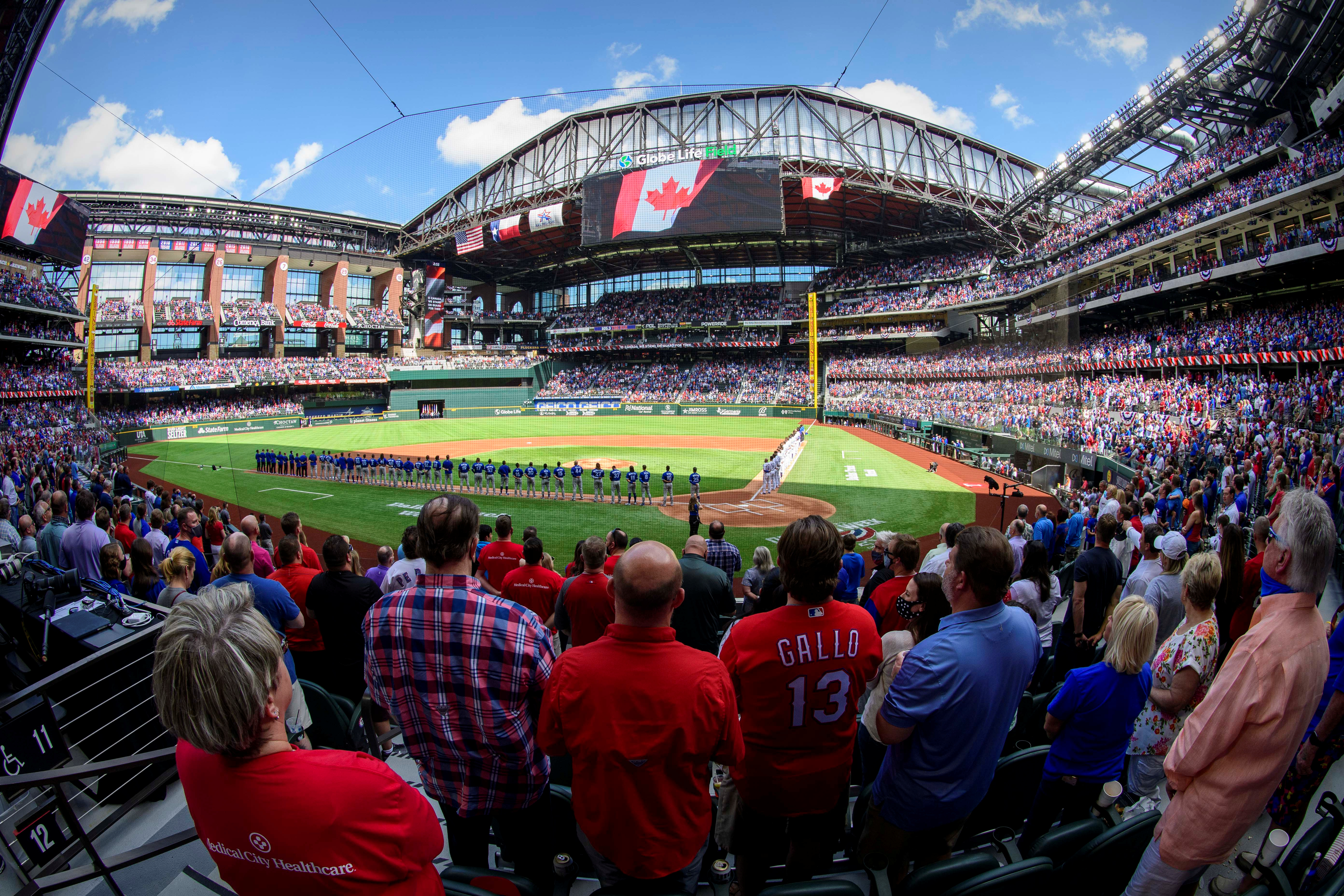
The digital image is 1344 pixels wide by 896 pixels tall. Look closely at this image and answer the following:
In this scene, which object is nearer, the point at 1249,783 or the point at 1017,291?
the point at 1249,783

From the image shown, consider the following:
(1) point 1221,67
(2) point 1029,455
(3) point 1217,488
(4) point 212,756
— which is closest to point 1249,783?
(4) point 212,756

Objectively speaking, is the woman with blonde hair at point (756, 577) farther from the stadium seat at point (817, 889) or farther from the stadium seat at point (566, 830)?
the stadium seat at point (817, 889)

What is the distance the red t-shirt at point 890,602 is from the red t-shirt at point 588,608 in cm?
211

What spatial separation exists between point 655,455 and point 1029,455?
17.2m

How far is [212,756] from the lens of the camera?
164 cm

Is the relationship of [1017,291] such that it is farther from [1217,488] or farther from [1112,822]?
[1112,822]

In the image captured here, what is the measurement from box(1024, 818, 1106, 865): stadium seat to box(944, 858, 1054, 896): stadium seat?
19.0 inches

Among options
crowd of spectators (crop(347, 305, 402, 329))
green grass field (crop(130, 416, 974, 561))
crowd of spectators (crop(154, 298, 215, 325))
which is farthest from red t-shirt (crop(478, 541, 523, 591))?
crowd of spectators (crop(347, 305, 402, 329))

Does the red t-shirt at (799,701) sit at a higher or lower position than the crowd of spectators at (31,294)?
lower

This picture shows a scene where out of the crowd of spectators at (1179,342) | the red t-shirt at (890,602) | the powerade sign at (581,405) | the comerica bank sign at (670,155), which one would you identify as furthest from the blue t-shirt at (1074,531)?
the powerade sign at (581,405)

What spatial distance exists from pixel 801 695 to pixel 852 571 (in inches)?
184

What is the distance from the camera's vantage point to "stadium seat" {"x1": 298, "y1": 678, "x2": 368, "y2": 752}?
12.7 feet

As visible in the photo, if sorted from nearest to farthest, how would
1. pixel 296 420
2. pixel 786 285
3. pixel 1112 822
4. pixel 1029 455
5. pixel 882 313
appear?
pixel 1112 822, pixel 1029 455, pixel 296 420, pixel 882 313, pixel 786 285

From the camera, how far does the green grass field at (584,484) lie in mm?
17281
